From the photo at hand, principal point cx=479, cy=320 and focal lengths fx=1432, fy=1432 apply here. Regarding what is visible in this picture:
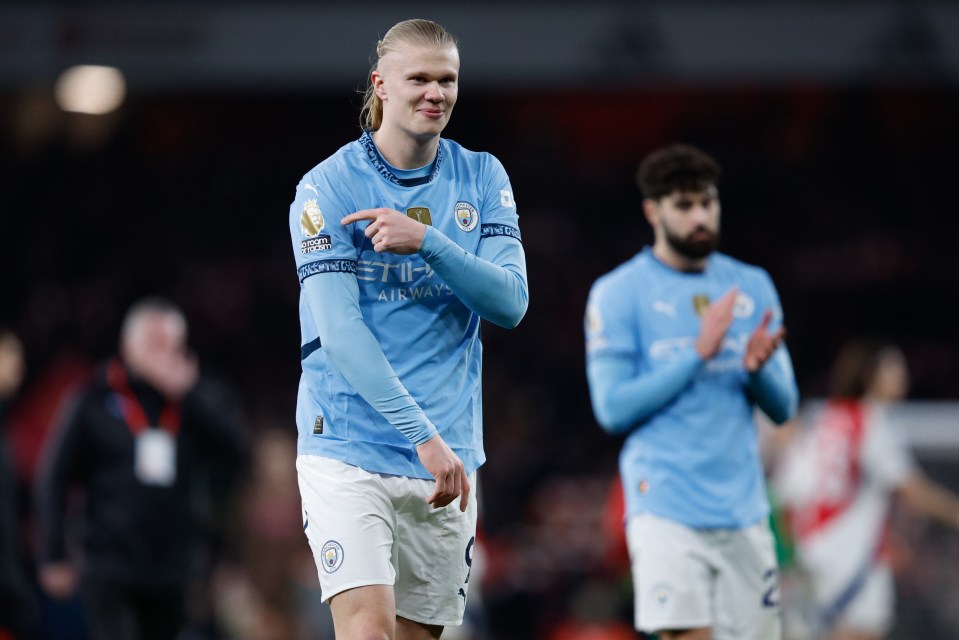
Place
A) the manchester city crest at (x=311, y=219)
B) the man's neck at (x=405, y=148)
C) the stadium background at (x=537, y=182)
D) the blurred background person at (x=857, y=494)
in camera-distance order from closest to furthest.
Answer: the manchester city crest at (x=311, y=219) < the man's neck at (x=405, y=148) < the blurred background person at (x=857, y=494) < the stadium background at (x=537, y=182)

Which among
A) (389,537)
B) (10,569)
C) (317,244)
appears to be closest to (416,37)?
(317,244)

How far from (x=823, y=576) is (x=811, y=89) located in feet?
41.9

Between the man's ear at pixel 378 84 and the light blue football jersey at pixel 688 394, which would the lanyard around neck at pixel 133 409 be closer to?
the light blue football jersey at pixel 688 394

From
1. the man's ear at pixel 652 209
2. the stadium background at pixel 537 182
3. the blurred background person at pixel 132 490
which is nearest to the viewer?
the man's ear at pixel 652 209

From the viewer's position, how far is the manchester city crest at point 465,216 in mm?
4262

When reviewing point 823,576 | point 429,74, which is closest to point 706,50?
point 823,576

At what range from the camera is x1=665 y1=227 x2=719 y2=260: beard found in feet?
18.0

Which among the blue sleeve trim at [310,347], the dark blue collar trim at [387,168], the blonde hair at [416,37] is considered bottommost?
the blue sleeve trim at [310,347]

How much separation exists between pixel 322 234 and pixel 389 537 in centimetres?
89

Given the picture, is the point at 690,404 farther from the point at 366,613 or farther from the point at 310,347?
the point at 366,613

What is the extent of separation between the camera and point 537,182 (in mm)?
18281

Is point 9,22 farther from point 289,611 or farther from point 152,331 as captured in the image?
point 152,331

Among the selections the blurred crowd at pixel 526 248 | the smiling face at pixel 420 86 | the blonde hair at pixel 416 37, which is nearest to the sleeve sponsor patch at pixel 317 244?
the smiling face at pixel 420 86

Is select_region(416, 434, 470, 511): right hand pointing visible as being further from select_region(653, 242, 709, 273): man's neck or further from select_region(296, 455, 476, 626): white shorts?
select_region(653, 242, 709, 273): man's neck
